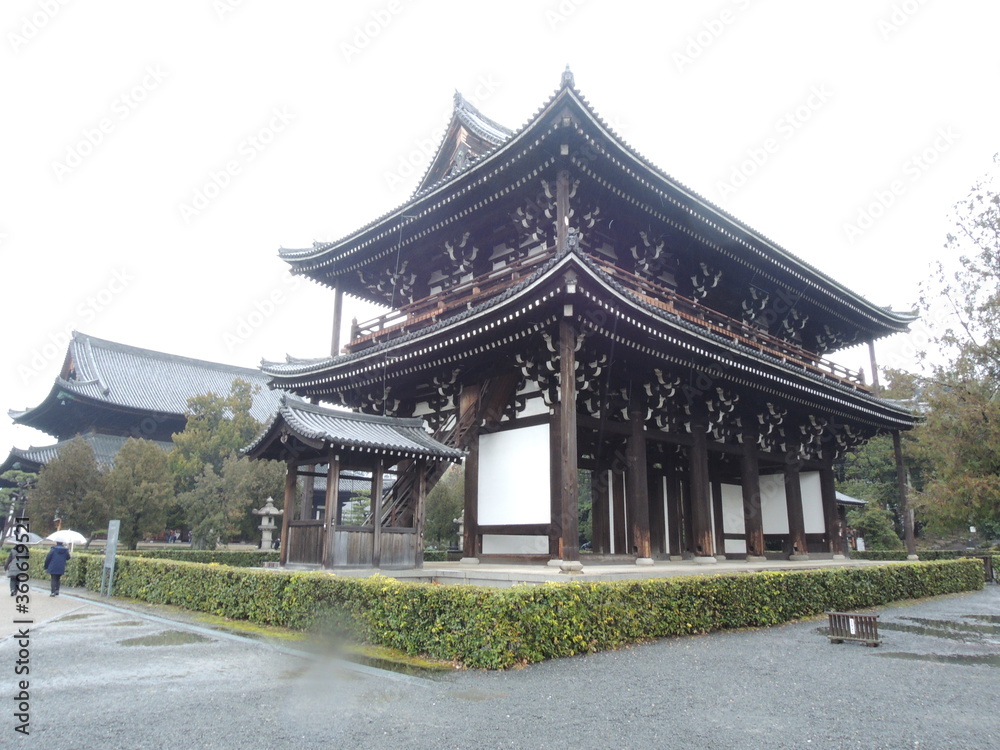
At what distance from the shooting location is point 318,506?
3891 cm

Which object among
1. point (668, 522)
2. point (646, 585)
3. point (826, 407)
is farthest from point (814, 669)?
point (826, 407)

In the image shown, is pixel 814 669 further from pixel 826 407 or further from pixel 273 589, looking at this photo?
pixel 826 407

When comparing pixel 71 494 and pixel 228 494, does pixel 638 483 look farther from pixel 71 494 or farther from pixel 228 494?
pixel 71 494

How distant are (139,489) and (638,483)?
1937 centimetres

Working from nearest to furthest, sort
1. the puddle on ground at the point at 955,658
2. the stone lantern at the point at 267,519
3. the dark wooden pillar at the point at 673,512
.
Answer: the puddle on ground at the point at 955,658, the dark wooden pillar at the point at 673,512, the stone lantern at the point at 267,519

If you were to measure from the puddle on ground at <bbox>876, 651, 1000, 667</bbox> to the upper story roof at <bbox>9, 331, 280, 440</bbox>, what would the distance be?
32944 mm

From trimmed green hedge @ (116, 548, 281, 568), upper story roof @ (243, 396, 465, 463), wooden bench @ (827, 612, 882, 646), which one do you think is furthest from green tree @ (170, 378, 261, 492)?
wooden bench @ (827, 612, 882, 646)

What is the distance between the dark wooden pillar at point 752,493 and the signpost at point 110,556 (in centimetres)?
1821

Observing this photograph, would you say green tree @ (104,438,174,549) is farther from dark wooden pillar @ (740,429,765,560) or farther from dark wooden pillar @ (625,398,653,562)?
dark wooden pillar @ (740,429,765,560)

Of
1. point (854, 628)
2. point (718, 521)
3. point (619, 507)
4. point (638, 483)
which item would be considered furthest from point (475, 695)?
point (718, 521)

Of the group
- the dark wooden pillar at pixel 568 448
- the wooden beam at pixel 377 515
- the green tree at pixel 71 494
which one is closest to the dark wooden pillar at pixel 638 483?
the dark wooden pillar at pixel 568 448

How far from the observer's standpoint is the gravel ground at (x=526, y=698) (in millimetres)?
5863

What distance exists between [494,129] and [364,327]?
7989 mm

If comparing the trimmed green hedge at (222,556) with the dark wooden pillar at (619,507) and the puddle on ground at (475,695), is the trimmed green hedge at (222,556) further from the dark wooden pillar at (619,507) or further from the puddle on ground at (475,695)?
the puddle on ground at (475,695)
